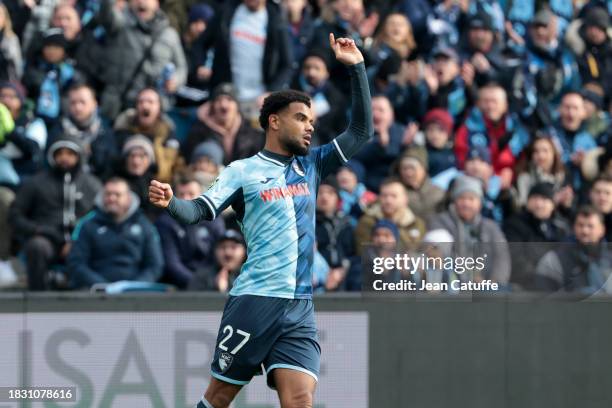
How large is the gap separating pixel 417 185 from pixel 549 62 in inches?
118

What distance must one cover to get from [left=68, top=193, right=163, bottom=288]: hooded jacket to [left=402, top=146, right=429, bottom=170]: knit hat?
8.08ft

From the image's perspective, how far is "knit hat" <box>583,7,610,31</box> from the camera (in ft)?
47.5

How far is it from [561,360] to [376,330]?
1.25 metres

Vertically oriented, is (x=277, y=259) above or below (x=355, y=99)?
below

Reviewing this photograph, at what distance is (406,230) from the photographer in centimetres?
1141

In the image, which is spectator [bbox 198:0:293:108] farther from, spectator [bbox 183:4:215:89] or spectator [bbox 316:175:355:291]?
spectator [bbox 316:175:355:291]

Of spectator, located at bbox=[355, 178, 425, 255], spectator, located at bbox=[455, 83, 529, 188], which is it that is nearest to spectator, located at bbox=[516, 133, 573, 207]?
spectator, located at bbox=[455, 83, 529, 188]

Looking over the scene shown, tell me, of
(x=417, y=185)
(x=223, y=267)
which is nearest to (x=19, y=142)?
(x=223, y=267)

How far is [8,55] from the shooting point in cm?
1320

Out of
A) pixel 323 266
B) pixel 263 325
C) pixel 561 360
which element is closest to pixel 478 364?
pixel 561 360

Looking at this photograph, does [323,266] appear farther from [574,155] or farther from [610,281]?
[574,155]

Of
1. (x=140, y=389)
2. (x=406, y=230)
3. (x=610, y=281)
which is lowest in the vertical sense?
(x=140, y=389)

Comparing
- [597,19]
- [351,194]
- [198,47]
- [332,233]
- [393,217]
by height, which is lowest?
[332,233]

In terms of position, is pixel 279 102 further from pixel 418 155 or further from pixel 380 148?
pixel 380 148
